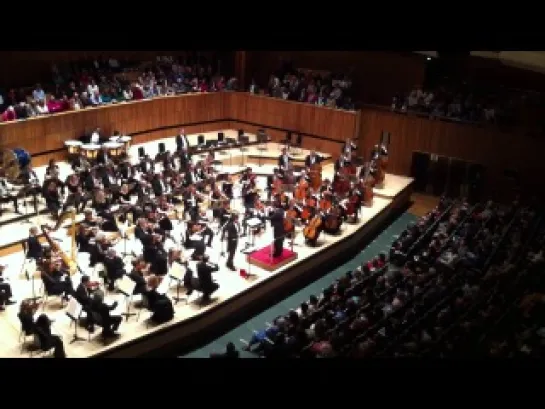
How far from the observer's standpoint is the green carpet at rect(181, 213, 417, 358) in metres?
10.3

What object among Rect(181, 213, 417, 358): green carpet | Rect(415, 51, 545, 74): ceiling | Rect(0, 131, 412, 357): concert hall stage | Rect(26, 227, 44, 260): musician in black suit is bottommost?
Rect(181, 213, 417, 358): green carpet

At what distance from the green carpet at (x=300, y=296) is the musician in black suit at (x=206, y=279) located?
78cm

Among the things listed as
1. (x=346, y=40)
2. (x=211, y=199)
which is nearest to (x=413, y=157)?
(x=211, y=199)

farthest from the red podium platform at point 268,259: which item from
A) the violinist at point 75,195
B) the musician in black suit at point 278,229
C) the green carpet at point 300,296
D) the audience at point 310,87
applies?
the audience at point 310,87

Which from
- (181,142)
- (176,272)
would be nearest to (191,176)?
(181,142)

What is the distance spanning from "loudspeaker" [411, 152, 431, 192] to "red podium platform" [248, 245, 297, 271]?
672 cm

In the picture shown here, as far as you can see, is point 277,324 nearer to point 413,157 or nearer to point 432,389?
point 432,389

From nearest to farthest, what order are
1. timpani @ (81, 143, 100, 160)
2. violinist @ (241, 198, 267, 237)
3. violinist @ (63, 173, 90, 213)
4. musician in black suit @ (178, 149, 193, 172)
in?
violinist @ (63, 173, 90, 213), violinist @ (241, 198, 267, 237), musician in black suit @ (178, 149, 193, 172), timpani @ (81, 143, 100, 160)

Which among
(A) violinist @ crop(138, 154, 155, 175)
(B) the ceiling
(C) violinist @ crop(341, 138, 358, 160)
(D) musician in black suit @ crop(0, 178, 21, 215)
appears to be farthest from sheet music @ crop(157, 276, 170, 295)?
(B) the ceiling

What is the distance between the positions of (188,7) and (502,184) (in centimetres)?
1371

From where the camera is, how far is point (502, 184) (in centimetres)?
1661

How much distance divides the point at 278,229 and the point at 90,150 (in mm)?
5482

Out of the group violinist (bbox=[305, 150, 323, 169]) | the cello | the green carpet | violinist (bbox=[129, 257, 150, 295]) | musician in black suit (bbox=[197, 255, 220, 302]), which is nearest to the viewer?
violinist (bbox=[129, 257, 150, 295])

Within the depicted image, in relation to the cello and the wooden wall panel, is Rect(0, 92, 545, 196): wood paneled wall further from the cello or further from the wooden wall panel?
the cello
